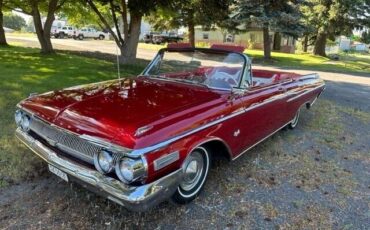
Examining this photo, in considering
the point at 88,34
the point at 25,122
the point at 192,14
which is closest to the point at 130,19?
the point at 25,122

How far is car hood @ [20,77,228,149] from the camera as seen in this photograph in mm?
3004

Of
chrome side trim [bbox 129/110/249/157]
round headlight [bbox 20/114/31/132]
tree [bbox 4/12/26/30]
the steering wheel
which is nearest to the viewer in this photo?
chrome side trim [bbox 129/110/249/157]

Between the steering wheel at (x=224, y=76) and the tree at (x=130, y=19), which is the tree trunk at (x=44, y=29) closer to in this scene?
the tree at (x=130, y=19)

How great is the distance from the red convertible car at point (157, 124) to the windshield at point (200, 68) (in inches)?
0.5

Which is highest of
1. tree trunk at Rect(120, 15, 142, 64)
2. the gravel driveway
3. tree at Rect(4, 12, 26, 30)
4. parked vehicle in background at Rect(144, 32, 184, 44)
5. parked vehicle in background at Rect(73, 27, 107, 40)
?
tree at Rect(4, 12, 26, 30)

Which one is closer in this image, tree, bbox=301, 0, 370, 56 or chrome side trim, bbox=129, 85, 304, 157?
chrome side trim, bbox=129, 85, 304, 157

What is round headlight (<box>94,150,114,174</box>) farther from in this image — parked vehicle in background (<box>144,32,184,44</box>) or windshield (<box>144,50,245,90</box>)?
parked vehicle in background (<box>144,32,184,44</box>)

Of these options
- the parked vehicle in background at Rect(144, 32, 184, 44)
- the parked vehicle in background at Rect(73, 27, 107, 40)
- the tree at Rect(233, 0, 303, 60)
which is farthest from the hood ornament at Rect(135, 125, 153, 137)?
the parked vehicle in background at Rect(73, 27, 107, 40)

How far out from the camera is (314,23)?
29.2 metres

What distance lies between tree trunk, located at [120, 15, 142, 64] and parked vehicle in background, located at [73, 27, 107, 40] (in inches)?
1357

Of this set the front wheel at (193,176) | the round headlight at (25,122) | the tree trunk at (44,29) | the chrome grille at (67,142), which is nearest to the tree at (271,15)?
the tree trunk at (44,29)

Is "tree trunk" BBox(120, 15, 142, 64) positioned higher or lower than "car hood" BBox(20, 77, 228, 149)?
higher

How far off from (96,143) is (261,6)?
21.8m

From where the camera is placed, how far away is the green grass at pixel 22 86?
4211 mm
